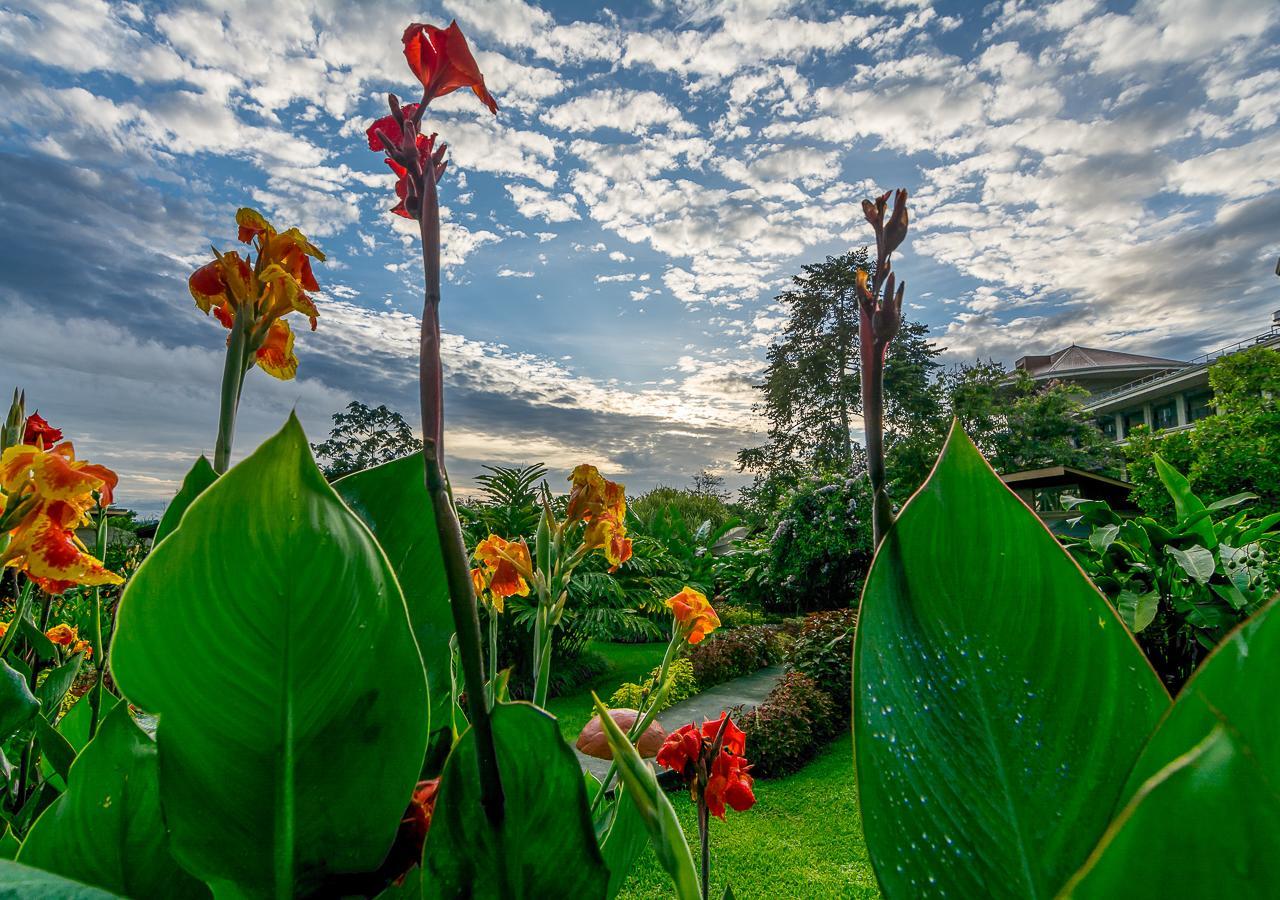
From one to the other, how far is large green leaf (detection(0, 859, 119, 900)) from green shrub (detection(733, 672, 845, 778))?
11.2 ft

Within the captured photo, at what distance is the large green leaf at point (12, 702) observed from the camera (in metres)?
0.51

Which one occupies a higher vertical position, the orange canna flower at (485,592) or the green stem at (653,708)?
the orange canna flower at (485,592)

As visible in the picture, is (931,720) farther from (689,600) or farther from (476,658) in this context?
(689,600)

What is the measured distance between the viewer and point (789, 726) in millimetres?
3666

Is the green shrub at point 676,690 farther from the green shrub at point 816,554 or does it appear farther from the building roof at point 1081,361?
the building roof at point 1081,361

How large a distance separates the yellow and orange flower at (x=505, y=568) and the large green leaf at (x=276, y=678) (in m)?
0.39

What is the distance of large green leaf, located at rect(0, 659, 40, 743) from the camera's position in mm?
505

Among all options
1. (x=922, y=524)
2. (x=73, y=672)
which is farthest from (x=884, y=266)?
(x=73, y=672)

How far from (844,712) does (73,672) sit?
164 inches

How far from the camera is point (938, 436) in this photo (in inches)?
674

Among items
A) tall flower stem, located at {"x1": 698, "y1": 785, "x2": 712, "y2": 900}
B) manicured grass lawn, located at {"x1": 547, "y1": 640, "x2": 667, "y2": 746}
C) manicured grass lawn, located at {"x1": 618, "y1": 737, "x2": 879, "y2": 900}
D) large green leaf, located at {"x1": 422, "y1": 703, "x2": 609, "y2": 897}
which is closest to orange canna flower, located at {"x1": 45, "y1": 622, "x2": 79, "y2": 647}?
tall flower stem, located at {"x1": 698, "y1": 785, "x2": 712, "y2": 900}

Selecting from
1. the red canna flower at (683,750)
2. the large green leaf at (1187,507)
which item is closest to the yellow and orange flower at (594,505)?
the red canna flower at (683,750)

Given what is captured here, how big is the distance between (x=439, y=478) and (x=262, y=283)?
0.27 meters

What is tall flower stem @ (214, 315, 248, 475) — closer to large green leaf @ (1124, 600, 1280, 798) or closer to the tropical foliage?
the tropical foliage
